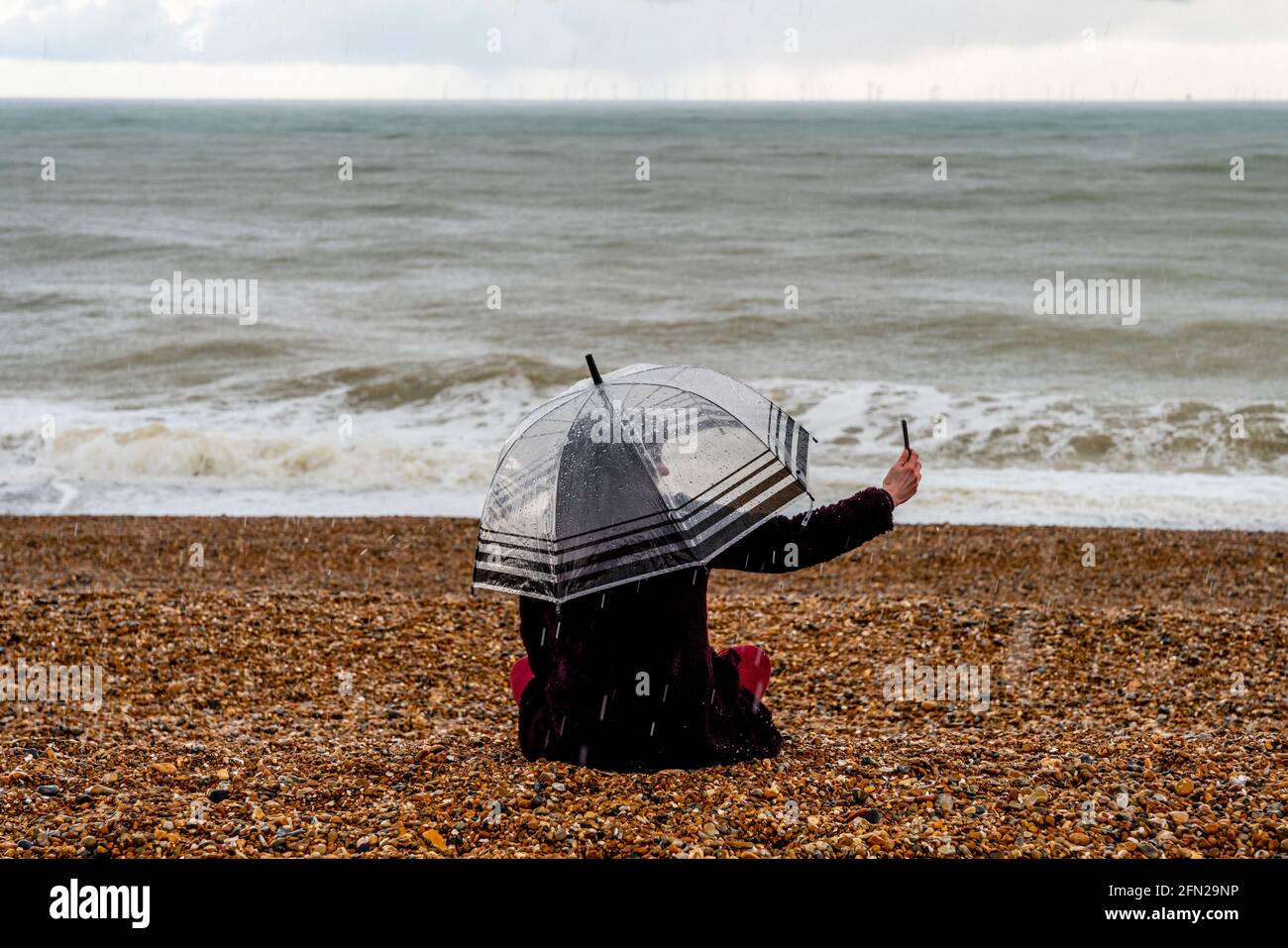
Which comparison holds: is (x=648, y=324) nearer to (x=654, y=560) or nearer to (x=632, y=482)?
(x=632, y=482)

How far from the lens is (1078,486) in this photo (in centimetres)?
1204

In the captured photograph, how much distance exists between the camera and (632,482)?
3426 mm

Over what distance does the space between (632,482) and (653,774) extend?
3.31 feet

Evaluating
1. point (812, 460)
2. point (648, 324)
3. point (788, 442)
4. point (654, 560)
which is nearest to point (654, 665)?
point (654, 560)

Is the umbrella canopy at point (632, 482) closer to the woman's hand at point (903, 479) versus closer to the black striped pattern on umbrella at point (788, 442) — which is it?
the black striped pattern on umbrella at point (788, 442)

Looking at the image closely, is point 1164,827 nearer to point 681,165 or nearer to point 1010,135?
point 681,165

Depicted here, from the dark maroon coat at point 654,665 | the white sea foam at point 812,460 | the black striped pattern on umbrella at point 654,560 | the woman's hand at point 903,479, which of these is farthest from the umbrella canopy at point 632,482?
the white sea foam at point 812,460

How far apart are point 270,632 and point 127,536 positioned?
3.90 m

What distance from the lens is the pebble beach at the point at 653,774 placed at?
3.41 metres

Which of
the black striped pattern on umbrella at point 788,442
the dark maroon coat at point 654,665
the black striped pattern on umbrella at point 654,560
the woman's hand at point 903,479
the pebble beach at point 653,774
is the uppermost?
the black striped pattern on umbrella at point 788,442

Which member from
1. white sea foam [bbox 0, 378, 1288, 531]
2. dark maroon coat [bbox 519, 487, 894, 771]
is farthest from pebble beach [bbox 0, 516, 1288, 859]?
white sea foam [bbox 0, 378, 1288, 531]

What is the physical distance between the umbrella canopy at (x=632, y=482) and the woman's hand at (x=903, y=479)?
0.97 feet

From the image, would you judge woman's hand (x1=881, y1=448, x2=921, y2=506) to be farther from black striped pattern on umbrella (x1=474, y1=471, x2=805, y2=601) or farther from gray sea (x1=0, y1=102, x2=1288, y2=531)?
gray sea (x1=0, y1=102, x2=1288, y2=531)
